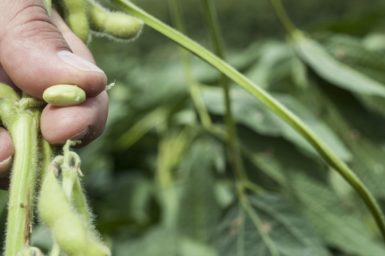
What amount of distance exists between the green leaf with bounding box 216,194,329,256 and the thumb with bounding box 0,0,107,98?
391 millimetres

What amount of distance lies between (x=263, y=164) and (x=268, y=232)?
0.18 metres

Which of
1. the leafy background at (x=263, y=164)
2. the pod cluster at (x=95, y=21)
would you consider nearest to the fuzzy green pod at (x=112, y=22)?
the pod cluster at (x=95, y=21)

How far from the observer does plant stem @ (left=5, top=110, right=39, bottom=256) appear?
442 mm

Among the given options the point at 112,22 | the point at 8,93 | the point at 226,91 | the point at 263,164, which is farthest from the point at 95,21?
the point at 263,164

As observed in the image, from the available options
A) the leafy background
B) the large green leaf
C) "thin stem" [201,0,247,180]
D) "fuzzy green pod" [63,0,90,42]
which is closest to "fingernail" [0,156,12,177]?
"fuzzy green pod" [63,0,90,42]

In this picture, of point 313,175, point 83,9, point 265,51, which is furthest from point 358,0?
point 83,9

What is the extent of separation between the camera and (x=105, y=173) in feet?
4.79

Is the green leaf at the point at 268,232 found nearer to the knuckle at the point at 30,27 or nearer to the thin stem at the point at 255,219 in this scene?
the thin stem at the point at 255,219

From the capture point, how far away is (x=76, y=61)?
0.51 meters

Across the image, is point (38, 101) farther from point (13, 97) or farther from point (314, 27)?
point (314, 27)

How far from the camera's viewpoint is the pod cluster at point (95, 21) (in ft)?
1.94

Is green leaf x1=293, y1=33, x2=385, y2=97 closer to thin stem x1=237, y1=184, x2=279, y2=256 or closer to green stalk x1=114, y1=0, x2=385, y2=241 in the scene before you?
thin stem x1=237, y1=184, x2=279, y2=256

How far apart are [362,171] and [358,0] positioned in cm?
362

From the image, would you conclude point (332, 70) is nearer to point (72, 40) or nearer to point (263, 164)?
point (263, 164)
